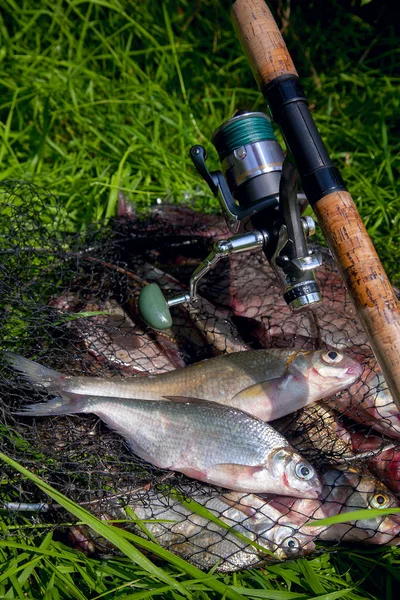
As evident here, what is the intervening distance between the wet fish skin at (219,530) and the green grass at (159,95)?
179 centimetres

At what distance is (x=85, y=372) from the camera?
3.17 meters

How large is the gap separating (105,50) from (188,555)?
4.25 meters

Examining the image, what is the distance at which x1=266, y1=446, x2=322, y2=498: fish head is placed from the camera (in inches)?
107

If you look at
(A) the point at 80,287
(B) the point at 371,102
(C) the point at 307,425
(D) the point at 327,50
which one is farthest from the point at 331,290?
(D) the point at 327,50

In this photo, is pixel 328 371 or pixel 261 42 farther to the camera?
pixel 328 371

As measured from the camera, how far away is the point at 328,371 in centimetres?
293

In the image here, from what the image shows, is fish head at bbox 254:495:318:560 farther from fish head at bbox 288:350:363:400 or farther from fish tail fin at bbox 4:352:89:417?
fish tail fin at bbox 4:352:89:417

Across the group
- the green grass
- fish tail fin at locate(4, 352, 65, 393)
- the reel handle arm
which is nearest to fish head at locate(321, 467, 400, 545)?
the reel handle arm

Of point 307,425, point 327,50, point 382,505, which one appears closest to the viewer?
Answer: point 382,505

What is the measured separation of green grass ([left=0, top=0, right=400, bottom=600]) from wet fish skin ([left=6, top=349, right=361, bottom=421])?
3.92ft

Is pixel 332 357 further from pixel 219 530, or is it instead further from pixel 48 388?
pixel 48 388

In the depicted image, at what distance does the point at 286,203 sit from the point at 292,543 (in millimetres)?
1478

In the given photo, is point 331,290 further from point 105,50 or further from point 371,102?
point 105,50

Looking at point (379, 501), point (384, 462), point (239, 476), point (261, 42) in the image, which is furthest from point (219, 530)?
point (261, 42)
